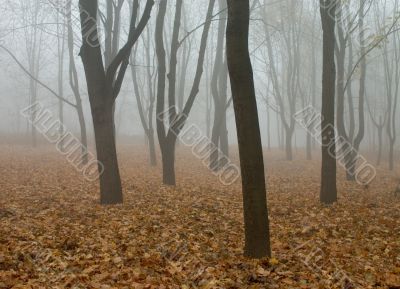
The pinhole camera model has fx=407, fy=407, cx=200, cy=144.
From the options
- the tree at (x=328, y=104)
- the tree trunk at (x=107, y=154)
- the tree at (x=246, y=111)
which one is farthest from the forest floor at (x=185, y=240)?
the tree at (x=246, y=111)

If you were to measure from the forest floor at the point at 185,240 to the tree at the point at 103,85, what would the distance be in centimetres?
64

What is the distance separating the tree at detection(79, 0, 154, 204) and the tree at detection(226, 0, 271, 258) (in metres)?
3.89

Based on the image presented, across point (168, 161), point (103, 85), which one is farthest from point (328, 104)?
point (168, 161)

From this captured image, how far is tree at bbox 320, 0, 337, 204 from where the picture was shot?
9.33 metres

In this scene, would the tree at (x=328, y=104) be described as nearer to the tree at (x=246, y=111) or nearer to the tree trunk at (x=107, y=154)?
the tree at (x=246, y=111)

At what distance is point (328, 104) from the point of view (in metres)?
9.34

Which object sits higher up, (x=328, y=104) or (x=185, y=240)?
(x=328, y=104)

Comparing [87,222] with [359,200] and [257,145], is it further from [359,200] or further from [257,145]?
[359,200]

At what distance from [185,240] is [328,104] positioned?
16.3 feet

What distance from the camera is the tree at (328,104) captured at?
9328mm

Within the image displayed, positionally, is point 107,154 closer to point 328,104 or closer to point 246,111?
point 246,111

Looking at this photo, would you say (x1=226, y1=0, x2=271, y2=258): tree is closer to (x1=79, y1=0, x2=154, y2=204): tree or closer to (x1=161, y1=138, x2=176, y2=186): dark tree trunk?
(x1=79, y1=0, x2=154, y2=204): tree

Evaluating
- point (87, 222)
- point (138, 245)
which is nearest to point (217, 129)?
point (87, 222)

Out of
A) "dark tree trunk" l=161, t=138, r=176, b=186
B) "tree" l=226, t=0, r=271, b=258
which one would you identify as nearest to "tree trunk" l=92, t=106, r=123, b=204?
"dark tree trunk" l=161, t=138, r=176, b=186
